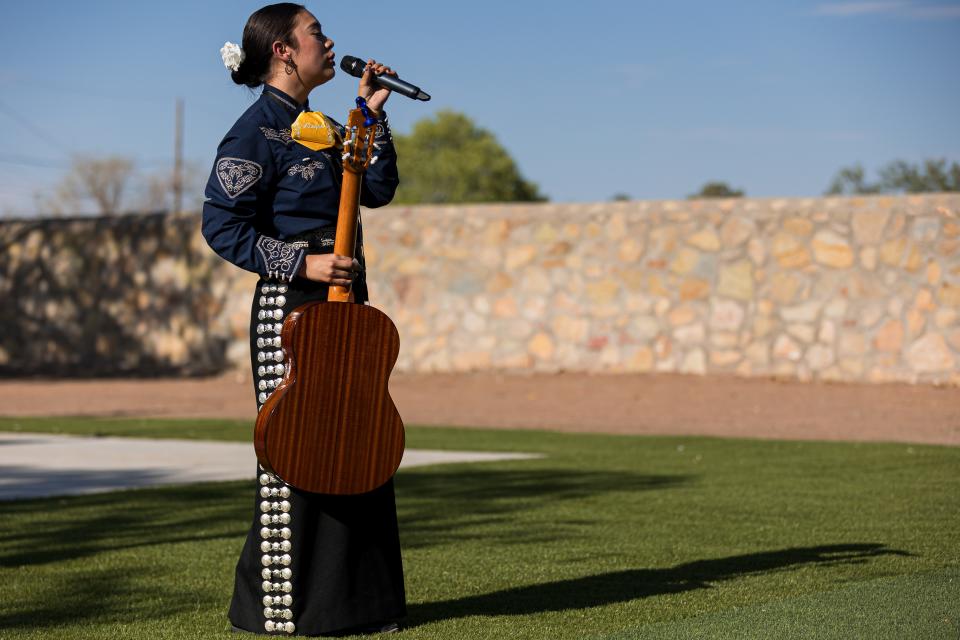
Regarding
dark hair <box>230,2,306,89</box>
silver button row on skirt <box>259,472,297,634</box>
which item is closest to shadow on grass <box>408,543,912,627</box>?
silver button row on skirt <box>259,472,297,634</box>

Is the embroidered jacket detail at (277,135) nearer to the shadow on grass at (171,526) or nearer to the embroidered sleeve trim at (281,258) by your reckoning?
the embroidered sleeve trim at (281,258)

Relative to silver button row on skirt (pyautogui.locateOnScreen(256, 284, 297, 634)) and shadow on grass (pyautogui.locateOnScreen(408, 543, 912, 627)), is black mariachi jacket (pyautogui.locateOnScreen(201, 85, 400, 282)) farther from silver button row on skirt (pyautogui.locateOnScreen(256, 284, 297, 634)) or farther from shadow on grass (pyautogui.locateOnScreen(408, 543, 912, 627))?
shadow on grass (pyautogui.locateOnScreen(408, 543, 912, 627))

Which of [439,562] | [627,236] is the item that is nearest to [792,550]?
[439,562]

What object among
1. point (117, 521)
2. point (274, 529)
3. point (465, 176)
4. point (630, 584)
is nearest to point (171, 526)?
point (117, 521)

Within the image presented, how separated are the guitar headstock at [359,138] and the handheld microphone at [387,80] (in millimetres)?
90

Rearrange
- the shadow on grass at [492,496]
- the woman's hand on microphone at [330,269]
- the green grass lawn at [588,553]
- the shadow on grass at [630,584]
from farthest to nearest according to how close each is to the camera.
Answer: the shadow on grass at [492,496]
the shadow on grass at [630,584]
the green grass lawn at [588,553]
the woman's hand on microphone at [330,269]

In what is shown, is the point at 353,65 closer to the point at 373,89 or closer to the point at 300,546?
the point at 373,89

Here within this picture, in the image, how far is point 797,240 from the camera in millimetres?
16656

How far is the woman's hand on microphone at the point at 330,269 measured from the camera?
13.8 ft

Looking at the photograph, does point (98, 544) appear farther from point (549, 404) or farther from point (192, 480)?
point (549, 404)

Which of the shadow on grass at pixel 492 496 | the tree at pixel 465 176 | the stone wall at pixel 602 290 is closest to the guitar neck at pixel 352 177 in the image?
the shadow on grass at pixel 492 496

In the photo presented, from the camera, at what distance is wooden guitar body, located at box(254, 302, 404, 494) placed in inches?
162

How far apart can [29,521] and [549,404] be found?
31.6ft

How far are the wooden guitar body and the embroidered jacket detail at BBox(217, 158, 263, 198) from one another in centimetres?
47
